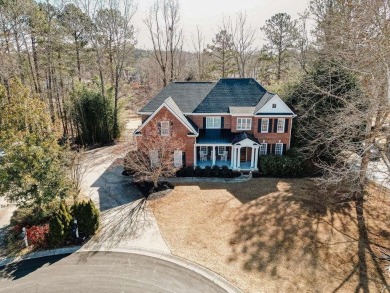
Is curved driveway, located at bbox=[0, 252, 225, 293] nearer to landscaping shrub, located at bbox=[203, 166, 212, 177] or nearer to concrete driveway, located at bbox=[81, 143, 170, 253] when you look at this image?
concrete driveway, located at bbox=[81, 143, 170, 253]

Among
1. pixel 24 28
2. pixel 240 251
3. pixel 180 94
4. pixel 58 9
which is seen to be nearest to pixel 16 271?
pixel 240 251

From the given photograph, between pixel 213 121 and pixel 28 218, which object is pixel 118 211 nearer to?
pixel 28 218

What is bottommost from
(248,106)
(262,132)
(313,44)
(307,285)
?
(307,285)

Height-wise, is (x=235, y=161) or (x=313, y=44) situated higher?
(x=313, y=44)

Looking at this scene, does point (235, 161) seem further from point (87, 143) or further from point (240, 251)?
point (87, 143)

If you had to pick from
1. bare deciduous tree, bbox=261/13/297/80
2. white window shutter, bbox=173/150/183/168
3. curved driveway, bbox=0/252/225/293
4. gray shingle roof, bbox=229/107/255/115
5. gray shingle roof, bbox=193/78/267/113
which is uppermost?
bare deciduous tree, bbox=261/13/297/80

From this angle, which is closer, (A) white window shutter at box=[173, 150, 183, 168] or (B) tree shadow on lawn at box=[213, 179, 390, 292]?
(B) tree shadow on lawn at box=[213, 179, 390, 292]

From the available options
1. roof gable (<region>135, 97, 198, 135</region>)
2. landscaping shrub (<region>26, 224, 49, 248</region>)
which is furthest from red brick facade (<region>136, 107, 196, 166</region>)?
landscaping shrub (<region>26, 224, 49, 248</region>)
